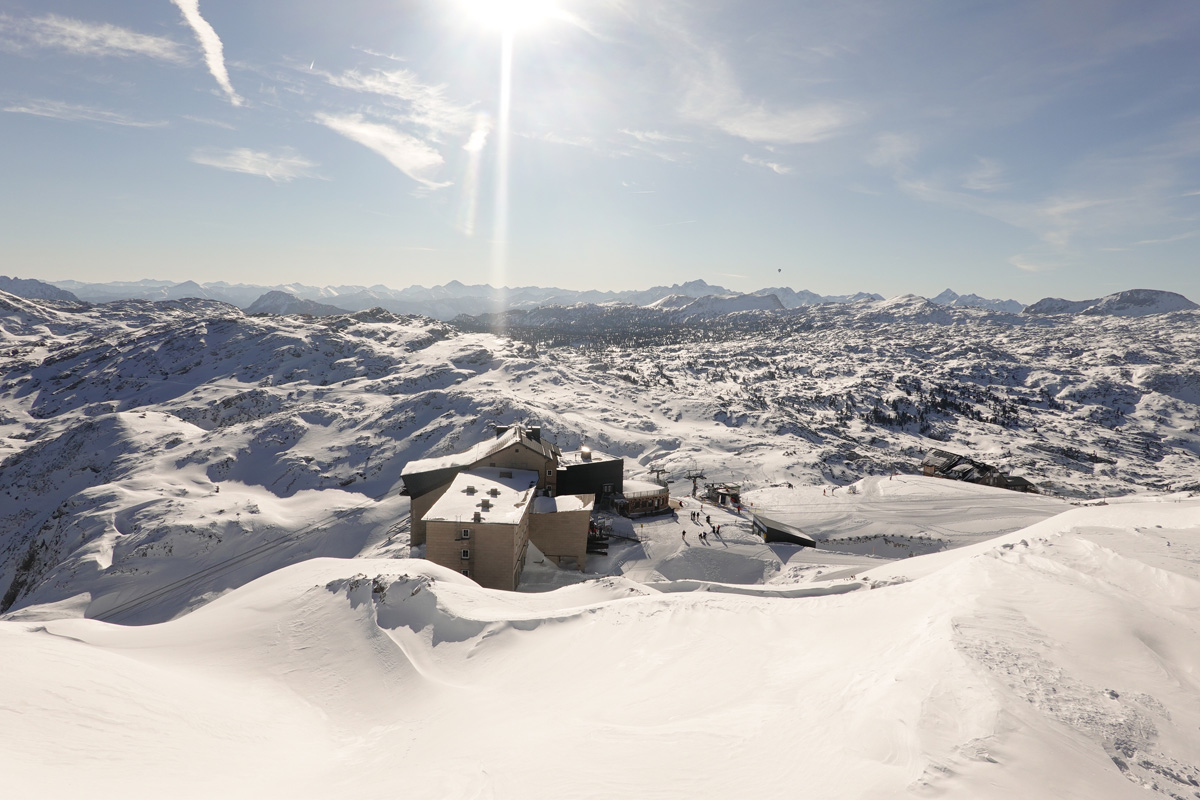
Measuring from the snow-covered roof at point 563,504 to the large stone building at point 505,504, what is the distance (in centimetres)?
8

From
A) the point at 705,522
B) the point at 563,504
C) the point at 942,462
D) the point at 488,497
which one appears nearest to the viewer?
the point at 488,497

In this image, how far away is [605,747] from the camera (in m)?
11.9

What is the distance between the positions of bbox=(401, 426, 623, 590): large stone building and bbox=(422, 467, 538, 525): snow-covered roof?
68 millimetres

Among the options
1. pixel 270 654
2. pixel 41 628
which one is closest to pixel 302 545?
pixel 41 628

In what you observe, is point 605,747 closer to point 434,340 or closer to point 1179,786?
point 1179,786

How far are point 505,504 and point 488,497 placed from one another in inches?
64.8

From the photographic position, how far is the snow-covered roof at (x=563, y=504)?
38.4 m

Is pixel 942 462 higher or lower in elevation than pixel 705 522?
higher

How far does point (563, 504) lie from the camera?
39.6 metres

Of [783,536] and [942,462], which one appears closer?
[783,536]

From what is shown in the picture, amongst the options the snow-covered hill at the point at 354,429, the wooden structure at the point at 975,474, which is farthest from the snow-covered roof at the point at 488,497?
the wooden structure at the point at 975,474

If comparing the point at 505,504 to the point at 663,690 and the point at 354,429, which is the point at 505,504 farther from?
the point at 354,429

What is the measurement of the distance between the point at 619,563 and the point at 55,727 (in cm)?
2902

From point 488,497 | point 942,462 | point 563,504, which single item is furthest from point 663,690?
point 942,462
